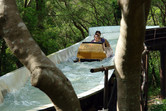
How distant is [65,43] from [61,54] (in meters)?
16.6

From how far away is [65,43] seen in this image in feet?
91.3

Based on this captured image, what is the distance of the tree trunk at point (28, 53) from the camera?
6.82ft

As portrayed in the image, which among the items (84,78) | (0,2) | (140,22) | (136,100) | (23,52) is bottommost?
(84,78)

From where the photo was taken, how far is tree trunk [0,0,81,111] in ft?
6.82

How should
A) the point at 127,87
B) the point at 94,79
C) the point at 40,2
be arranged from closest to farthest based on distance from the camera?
1. the point at 127,87
2. the point at 94,79
3. the point at 40,2

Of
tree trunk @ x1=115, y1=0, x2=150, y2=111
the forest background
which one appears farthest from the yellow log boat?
tree trunk @ x1=115, y1=0, x2=150, y2=111

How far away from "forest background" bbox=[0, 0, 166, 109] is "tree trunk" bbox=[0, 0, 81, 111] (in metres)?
9.33

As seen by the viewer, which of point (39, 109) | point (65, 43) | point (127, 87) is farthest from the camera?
point (65, 43)

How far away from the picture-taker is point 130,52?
2.25 metres

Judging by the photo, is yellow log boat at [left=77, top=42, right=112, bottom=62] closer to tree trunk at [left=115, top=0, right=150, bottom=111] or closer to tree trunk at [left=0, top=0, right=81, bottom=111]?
tree trunk at [left=115, top=0, right=150, bottom=111]

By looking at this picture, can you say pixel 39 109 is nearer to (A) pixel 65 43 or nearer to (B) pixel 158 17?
(A) pixel 65 43

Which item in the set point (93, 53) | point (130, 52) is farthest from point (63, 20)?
point (130, 52)

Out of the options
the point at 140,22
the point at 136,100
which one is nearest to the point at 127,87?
the point at 136,100

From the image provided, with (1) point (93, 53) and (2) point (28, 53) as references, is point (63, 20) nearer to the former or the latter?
(1) point (93, 53)
